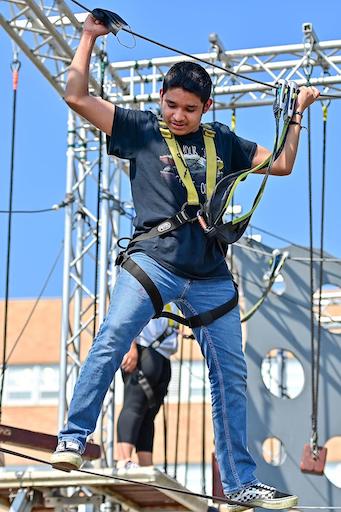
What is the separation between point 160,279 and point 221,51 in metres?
5.65

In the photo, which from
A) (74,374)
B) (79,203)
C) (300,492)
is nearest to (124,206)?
(79,203)

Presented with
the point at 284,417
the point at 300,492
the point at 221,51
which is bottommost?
the point at 300,492

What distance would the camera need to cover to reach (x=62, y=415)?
8.91m

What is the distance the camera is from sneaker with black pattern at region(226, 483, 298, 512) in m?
4.25

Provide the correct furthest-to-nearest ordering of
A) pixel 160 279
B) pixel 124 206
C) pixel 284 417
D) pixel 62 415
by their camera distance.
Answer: pixel 284 417 → pixel 124 206 → pixel 62 415 → pixel 160 279

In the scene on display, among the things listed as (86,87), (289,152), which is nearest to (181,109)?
(86,87)

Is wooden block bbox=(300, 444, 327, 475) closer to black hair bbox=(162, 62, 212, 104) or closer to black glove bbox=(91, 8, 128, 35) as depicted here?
black hair bbox=(162, 62, 212, 104)

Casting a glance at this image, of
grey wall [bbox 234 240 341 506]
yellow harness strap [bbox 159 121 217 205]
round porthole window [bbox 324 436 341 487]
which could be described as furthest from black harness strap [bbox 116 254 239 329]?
round porthole window [bbox 324 436 341 487]

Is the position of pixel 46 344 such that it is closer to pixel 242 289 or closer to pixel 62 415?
→ pixel 242 289

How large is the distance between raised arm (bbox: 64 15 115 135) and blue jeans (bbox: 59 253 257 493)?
53 cm

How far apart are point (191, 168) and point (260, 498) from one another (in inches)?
Answer: 48.9

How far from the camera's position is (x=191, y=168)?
4336 millimetres

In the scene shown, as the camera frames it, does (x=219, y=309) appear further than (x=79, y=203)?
No

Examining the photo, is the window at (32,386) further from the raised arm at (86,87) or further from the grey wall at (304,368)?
the raised arm at (86,87)
